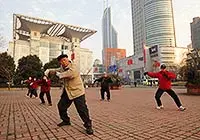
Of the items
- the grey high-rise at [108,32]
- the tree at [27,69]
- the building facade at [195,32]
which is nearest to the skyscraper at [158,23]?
the building facade at [195,32]

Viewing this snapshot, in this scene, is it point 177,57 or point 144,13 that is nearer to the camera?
point 177,57

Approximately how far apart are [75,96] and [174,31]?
120782 mm

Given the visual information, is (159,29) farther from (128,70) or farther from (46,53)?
(46,53)

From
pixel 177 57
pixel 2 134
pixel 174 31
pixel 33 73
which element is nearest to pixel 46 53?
pixel 33 73

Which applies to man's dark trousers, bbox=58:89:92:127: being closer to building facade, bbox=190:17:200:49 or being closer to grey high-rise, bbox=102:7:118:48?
building facade, bbox=190:17:200:49

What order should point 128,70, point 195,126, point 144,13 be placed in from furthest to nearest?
point 144,13 → point 128,70 → point 195,126

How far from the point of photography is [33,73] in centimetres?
4809

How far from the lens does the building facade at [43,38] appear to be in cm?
7747

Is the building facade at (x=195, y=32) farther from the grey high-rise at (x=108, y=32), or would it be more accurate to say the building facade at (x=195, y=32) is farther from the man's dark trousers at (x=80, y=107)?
the grey high-rise at (x=108, y=32)

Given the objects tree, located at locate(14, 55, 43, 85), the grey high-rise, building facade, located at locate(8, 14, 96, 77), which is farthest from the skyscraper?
tree, located at locate(14, 55, 43, 85)

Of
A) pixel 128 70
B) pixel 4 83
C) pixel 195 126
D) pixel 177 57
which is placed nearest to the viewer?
pixel 195 126

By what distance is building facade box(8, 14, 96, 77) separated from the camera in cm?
7747

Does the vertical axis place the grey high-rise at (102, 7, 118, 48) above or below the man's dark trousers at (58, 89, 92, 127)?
above

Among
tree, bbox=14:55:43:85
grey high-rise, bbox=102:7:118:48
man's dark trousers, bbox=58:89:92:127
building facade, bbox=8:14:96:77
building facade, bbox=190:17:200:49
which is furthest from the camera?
grey high-rise, bbox=102:7:118:48
